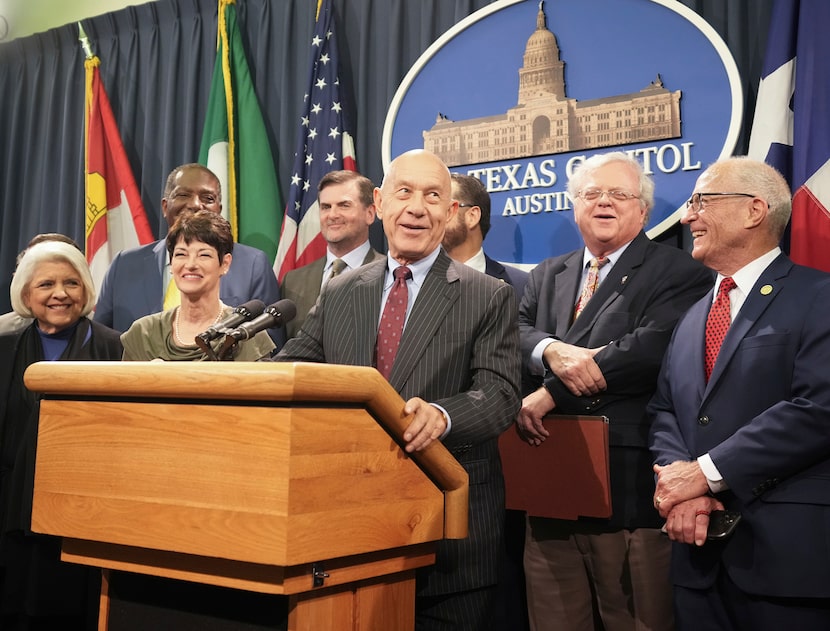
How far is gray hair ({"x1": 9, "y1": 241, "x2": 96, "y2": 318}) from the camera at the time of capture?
3443mm

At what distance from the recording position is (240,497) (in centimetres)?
154

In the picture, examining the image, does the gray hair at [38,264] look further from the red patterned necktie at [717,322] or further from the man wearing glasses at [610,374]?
the red patterned necktie at [717,322]

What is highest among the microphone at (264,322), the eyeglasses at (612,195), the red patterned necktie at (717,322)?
the eyeglasses at (612,195)

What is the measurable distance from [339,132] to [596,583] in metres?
2.52

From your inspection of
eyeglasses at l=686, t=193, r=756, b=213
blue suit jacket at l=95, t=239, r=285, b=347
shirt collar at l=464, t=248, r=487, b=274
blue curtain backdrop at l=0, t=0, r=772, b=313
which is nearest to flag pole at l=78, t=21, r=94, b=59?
blue curtain backdrop at l=0, t=0, r=772, b=313

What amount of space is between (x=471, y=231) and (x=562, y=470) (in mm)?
1234

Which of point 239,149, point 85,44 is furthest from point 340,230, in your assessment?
point 85,44

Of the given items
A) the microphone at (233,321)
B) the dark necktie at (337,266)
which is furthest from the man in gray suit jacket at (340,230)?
the microphone at (233,321)

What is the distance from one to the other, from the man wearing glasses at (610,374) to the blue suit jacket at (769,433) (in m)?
0.26

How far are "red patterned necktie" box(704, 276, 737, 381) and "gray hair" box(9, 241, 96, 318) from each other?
2250 millimetres

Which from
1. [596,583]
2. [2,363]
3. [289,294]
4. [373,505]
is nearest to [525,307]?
[596,583]

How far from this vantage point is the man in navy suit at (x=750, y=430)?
2.14 meters

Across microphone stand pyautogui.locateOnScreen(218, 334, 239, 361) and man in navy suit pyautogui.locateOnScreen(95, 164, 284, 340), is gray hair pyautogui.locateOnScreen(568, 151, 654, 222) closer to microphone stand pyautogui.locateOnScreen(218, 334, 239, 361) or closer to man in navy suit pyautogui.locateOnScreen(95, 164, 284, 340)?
microphone stand pyautogui.locateOnScreen(218, 334, 239, 361)

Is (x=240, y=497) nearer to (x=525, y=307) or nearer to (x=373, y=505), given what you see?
(x=373, y=505)
